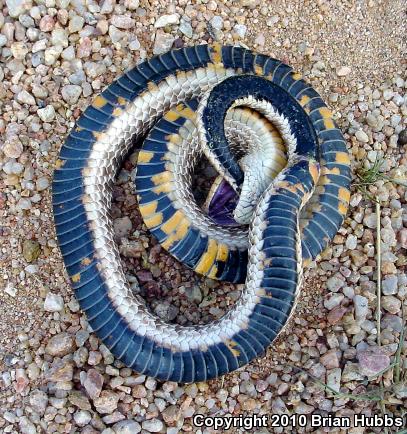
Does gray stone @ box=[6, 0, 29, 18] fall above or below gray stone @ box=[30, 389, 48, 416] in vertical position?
above

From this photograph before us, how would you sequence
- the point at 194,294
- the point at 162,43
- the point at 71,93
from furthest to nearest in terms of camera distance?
the point at 162,43
the point at 71,93
the point at 194,294

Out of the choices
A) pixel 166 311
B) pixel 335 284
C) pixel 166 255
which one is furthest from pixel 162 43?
pixel 335 284

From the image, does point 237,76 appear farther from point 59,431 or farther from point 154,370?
point 59,431

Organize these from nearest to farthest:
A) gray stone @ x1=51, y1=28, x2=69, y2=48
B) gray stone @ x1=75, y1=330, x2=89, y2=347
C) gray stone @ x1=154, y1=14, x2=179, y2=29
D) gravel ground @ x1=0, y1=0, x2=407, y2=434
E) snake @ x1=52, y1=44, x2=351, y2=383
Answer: snake @ x1=52, y1=44, x2=351, y2=383, gravel ground @ x1=0, y1=0, x2=407, y2=434, gray stone @ x1=75, y1=330, x2=89, y2=347, gray stone @ x1=51, y1=28, x2=69, y2=48, gray stone @ x1=154, y1=14, x2=179, y2=29

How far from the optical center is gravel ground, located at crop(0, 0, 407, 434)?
3379 millimetres

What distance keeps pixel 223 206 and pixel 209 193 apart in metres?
0.11

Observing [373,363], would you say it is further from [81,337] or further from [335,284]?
[81,337]

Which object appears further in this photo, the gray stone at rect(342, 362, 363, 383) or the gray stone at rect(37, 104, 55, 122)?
the gray stone at rect(37, 104, 55, 122)

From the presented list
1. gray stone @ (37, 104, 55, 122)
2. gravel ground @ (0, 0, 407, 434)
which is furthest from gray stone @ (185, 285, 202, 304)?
gray stone @ (37, 104, 55, 122)

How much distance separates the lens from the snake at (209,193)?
3.25 m

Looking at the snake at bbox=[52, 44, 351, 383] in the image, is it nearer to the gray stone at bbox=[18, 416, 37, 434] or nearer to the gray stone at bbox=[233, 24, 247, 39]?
the gray stone at bbox=[233, 24, 247, 39]

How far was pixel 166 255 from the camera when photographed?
371cm

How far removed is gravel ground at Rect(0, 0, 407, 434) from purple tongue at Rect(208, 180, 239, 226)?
37 centimetres

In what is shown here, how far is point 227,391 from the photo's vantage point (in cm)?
345
